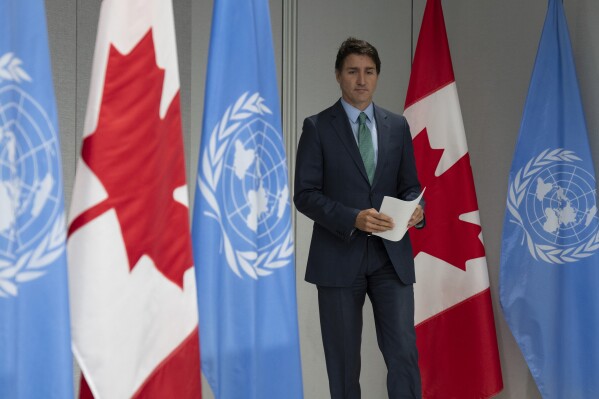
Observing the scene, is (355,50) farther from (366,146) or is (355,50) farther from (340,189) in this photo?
(340,189)

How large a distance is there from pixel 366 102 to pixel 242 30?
0.73 meters

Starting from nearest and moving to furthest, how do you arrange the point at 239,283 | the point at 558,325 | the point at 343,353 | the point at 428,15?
the point at 239,283
the point at 343,353
the point at 558,325
the point at 428,15

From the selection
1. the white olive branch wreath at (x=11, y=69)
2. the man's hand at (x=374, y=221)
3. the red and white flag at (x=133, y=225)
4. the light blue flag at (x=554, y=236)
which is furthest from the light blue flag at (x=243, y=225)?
the light blue flag at (x=554, y=236)

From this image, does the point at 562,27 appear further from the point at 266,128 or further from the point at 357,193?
the point at 266,128

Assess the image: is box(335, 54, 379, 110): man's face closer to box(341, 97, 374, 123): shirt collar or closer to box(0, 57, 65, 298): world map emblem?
box(341, 97, 374, 123): shirt collar

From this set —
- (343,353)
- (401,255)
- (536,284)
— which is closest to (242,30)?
(401,255)

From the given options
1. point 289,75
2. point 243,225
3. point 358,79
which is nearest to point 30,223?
point 243,225

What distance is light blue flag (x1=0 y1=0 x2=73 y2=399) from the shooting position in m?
2.05

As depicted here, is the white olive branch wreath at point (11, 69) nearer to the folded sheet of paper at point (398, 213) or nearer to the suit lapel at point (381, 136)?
the folded sheet of paper at point (398, 213)

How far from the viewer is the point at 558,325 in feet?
12.1

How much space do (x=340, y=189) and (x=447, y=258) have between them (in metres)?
1.16

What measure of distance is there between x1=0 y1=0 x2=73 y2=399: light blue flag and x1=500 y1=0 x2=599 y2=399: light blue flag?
7.72 feet

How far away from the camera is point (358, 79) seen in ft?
10.5

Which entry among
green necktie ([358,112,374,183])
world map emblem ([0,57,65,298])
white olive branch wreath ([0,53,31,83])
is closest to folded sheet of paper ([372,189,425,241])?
green necktie ([358,112,374,183])
